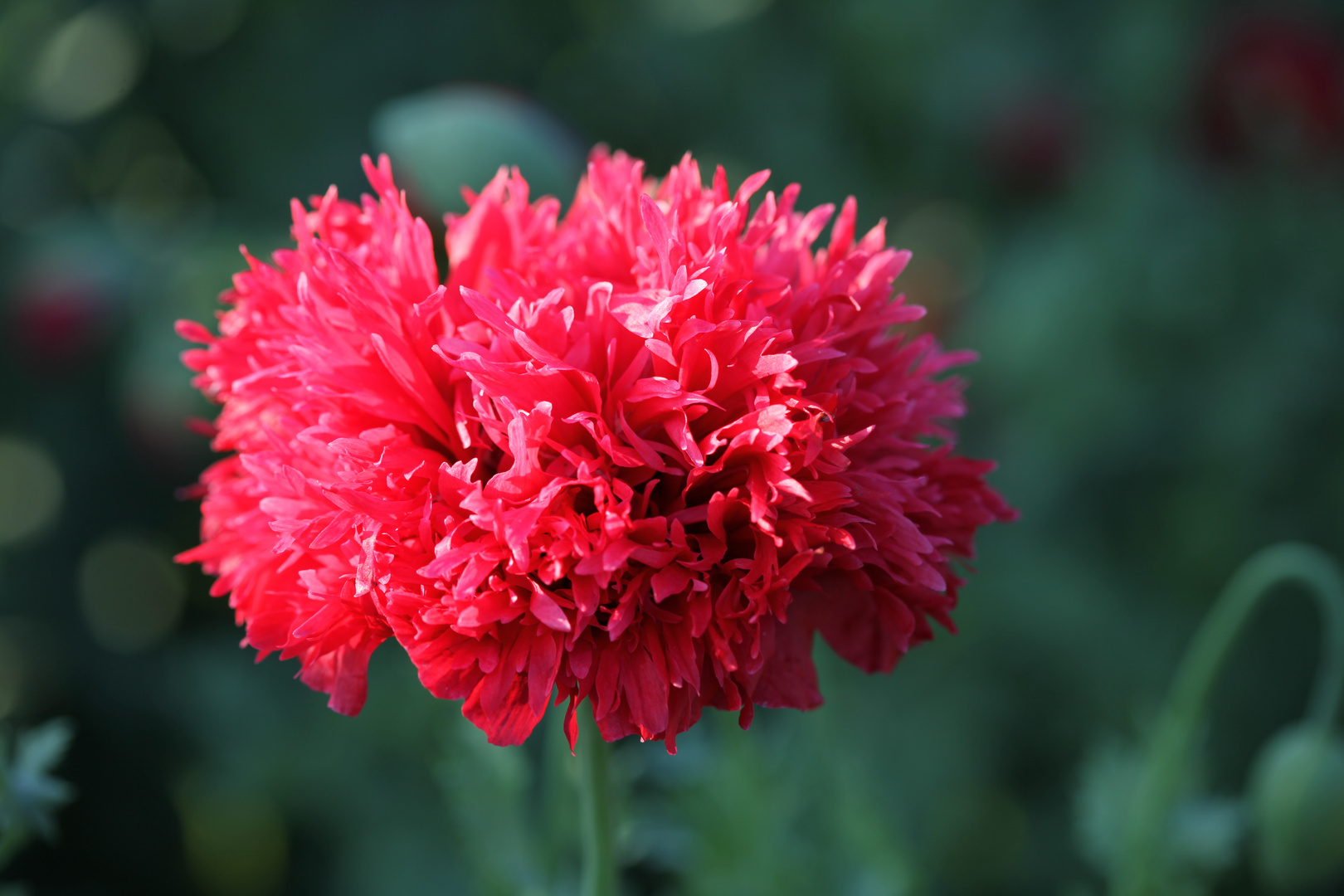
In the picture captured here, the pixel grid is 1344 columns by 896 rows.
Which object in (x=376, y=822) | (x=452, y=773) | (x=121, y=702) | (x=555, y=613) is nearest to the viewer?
(x=555, y=613)

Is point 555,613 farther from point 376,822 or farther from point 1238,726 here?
point 1238,726

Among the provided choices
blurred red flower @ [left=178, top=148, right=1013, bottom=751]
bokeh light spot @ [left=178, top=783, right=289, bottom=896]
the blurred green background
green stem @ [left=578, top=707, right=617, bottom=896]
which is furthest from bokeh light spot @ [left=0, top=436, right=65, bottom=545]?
green stem @ [left=578, top=707, right=617, bottom=896]

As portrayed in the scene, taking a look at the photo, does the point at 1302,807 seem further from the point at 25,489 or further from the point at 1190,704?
the point at 25,489

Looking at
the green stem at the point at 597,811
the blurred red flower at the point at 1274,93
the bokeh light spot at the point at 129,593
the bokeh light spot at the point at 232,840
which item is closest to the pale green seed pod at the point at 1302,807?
the green stem at the point at 597,811

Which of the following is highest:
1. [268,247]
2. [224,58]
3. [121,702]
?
[224,58]

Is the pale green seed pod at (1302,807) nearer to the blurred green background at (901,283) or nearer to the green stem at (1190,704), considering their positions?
the green stem at (1190,704)

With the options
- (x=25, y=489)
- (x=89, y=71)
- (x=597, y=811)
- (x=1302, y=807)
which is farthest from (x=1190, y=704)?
(x=89, y=71)

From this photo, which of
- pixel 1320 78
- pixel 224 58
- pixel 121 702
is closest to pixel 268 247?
pixel 224 58
